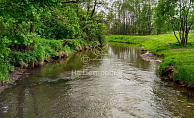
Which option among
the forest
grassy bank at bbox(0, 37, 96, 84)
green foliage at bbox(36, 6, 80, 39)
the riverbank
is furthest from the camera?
green foliage at bbox(36, 6, 80, 39)

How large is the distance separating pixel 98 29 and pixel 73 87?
2908 centimetres

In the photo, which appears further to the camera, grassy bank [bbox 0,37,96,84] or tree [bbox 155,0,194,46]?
tree [bbox 155,0,194,46]

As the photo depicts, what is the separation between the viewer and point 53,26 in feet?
87.7

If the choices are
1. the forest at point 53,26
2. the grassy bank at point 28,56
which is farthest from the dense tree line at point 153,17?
the grassy bank at point 28,56

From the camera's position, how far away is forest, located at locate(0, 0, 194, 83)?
6.93 m

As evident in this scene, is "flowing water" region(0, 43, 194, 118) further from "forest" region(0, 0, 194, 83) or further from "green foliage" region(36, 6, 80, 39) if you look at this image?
"green foliage" region(36, 6, 80, 39)

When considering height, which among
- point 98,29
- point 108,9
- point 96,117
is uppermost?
point 108,9

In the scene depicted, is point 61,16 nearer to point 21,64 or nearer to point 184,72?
point 21,64

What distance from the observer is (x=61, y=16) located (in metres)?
23.8

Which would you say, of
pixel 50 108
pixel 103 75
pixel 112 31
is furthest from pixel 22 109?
pixel 112 31

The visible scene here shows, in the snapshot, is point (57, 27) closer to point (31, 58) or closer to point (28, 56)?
point (31, 58)

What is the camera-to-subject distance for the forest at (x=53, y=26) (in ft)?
22.7

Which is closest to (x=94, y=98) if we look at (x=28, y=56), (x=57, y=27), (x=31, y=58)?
(x=28, y=56)

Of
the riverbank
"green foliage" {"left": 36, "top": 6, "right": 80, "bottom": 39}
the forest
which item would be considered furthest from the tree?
the riverbank
